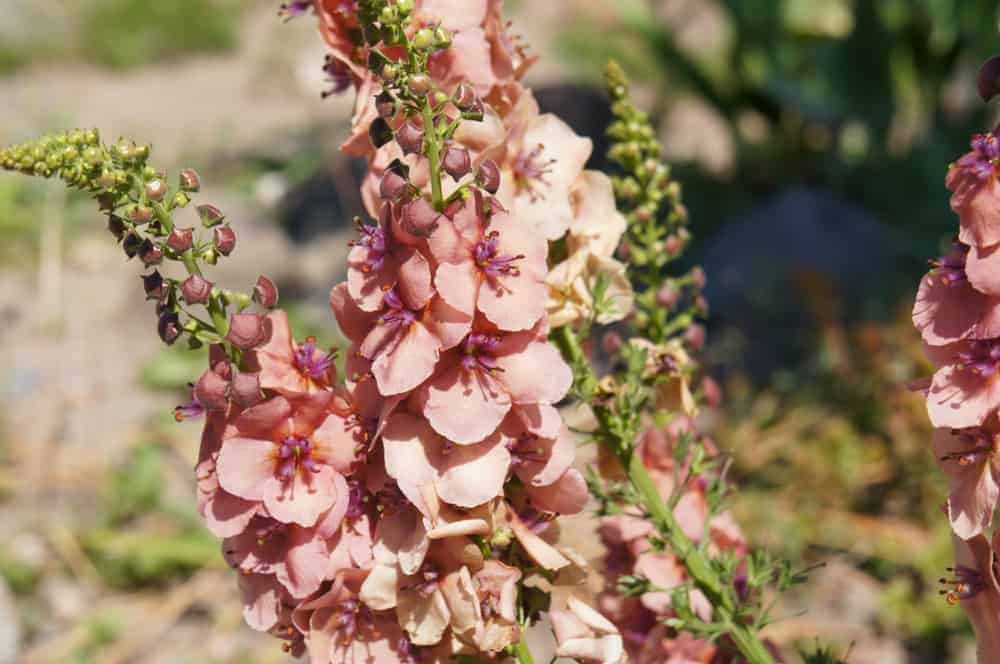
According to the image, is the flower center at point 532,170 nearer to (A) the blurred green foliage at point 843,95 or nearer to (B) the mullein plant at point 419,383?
(B) the mullein plant at point 419,383

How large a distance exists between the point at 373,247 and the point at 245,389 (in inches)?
6.4

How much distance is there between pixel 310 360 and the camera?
1061 millimetres

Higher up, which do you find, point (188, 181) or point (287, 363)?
point (188, 181)

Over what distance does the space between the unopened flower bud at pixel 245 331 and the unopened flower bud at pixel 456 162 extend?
208mm

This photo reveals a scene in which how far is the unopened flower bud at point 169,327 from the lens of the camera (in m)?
0.99

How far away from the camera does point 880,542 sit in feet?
10.7

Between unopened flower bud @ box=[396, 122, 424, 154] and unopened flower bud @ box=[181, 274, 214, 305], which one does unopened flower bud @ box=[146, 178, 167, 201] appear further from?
unopened flower bud @ box=[396, 122, 424, 154]

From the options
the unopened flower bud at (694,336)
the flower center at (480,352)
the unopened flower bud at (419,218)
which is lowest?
the unopened flower bud at (694,336)

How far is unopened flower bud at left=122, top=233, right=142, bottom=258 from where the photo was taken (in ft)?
3.22

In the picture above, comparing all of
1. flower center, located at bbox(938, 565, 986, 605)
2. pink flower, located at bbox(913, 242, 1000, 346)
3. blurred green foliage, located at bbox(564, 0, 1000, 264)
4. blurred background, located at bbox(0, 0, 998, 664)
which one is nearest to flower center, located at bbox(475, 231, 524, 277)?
pink flower, located at bbox(913, 242, 1000, 346)

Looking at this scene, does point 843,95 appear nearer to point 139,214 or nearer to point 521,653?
point 521,653

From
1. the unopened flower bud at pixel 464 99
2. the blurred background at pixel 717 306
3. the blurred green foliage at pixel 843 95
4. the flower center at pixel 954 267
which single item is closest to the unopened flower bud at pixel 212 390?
the unopened flower bud at pixel 464 99

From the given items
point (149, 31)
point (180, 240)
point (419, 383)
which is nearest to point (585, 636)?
point (419, 383)

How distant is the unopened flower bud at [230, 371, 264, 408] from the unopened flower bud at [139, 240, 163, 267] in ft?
0.38
